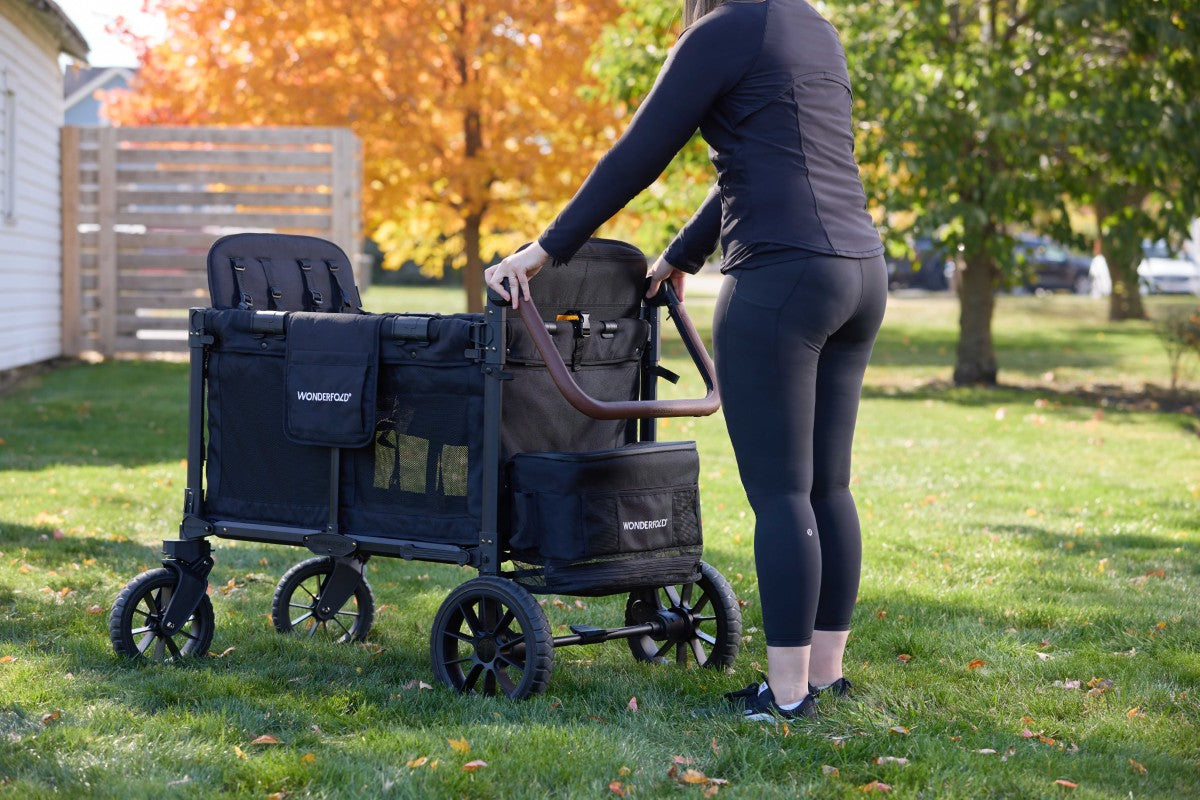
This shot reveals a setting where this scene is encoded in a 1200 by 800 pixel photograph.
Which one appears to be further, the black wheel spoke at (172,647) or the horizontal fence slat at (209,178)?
the horizontal fence slat at (209,178)

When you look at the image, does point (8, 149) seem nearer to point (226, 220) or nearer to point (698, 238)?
point (226, 220)

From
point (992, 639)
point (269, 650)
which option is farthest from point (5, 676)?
point (992, 639)

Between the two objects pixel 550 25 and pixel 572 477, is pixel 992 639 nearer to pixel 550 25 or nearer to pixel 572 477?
pixel 572 477

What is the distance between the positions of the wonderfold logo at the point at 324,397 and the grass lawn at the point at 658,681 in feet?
2.58

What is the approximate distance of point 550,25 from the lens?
1678cm

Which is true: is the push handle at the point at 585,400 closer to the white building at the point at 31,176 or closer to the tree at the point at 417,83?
the white building at the point at 31,176

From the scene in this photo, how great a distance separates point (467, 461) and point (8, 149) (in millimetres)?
11170

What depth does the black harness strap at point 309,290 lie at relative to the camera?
4614 mm

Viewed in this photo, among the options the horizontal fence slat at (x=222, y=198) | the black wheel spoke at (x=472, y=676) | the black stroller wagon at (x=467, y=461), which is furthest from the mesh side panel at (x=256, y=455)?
the horizontal fence slat at (x=222, y=198)

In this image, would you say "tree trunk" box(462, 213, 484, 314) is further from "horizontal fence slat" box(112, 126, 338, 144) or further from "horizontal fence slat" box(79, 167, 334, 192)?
"horizontal fence slat" box(112, 126, 338, 144)

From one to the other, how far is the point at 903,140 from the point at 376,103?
6.62 m

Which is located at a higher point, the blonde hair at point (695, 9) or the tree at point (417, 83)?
the tree at point (417, 83)

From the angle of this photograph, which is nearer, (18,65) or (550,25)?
(18,65)

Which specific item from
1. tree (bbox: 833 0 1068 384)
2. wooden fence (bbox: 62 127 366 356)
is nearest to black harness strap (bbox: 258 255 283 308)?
tree (bbox: 833 0 1068 384)
